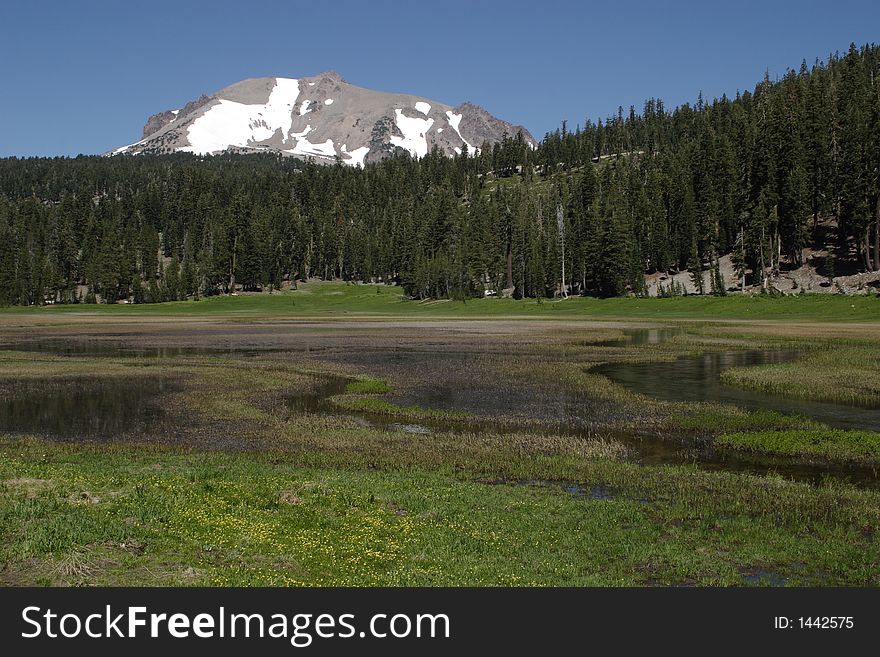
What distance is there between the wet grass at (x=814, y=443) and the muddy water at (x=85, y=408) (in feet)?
77.0

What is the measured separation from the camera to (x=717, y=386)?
39.3m

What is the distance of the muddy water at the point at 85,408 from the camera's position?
28484 millimetres

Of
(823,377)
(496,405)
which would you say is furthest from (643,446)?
(823,377)

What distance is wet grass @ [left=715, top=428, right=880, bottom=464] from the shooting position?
2342 cm

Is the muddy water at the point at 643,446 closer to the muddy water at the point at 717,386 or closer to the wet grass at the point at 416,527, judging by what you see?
the wet grass at the point at 416,527

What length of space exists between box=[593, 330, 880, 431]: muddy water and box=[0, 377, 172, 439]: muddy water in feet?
83.3

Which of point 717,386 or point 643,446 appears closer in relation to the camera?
point 643,446

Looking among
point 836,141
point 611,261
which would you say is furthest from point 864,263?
point 611,261

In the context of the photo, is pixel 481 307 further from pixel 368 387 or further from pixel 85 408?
pixel 85 408

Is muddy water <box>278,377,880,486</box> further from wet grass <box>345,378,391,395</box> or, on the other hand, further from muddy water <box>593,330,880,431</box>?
muddy water <box>593,330,880,431</box>

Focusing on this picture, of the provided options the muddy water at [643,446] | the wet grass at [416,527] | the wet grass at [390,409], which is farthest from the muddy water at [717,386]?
the wet grass at [416,527]

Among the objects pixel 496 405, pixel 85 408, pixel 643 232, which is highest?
pixel 643 232

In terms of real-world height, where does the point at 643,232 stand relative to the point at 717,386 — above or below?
above

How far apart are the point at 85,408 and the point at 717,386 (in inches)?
1297
